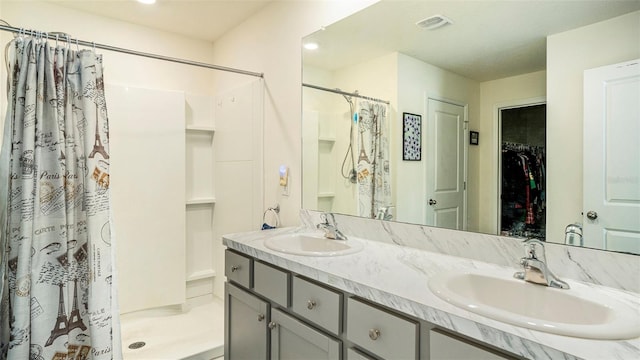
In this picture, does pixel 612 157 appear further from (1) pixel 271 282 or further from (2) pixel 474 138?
(1) pixel 271 282

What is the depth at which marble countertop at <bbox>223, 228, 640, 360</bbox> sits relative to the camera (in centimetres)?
72

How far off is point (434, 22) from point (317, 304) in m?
1.32

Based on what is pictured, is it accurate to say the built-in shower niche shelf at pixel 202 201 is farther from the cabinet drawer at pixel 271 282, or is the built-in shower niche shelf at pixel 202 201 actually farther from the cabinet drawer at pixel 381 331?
the cabinet drawer at pixel 381 331

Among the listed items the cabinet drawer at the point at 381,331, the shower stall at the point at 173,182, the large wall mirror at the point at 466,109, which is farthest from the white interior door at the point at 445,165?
the shower stall at the point at 173,182

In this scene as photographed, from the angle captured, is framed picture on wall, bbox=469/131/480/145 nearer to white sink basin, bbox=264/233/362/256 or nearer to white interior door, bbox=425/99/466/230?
white interior door, bbox=425/99/466/230

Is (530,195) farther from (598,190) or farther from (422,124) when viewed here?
(422,124)

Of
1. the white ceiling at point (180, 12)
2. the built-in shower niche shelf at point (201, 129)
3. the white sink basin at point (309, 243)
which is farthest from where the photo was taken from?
the built-in shower niche shelf at point (201, 129)

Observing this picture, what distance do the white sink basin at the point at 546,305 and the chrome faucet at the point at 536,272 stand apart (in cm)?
2

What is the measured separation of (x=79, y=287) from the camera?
167 cm

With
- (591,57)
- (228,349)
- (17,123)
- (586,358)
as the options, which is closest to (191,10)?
(17,123)

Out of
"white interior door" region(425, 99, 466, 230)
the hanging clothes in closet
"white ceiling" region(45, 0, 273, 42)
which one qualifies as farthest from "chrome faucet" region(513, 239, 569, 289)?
"white ceiling" region(45, 0, 273, 42)

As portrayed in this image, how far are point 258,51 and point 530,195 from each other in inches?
84.4

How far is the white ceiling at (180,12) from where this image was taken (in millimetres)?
Result: 2525

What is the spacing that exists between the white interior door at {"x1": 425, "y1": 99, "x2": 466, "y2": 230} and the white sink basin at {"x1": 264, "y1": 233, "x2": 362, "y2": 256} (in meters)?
0.41
